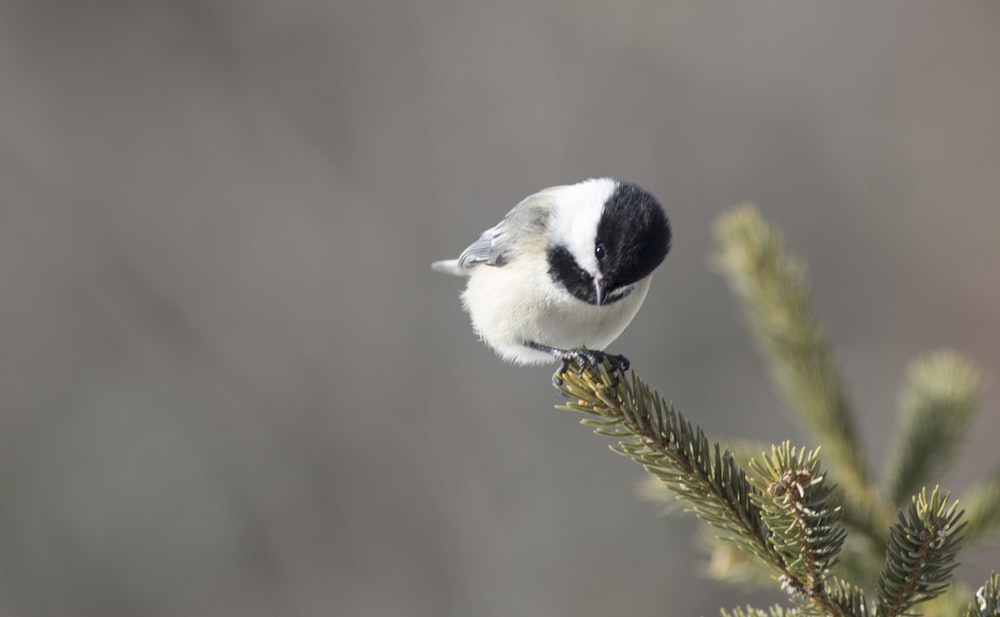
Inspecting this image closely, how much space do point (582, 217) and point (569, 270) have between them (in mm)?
118

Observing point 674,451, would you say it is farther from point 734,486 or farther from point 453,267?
point 453,267

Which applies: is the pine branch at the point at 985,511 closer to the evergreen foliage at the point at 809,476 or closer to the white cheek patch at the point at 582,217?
the evergreen foliage at the point at 809,476

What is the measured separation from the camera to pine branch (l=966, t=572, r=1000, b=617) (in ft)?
3.08

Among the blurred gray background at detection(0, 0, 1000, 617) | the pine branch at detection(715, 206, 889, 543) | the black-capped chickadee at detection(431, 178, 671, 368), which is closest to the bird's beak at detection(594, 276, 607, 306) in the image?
the black-capped chickadee at detection(431, 178, 671, 368)

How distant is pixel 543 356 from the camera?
2.03 meters

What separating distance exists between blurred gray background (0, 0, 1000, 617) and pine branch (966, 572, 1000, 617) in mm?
3008

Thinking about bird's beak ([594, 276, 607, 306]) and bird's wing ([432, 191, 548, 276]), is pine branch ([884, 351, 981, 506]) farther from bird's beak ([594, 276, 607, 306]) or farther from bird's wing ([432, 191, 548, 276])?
bird's wing ([432, 191, 548, 276])

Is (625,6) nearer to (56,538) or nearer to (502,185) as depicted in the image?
(502,185)

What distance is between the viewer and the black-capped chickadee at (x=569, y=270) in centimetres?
170

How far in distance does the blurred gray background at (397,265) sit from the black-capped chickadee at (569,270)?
7.16 feet

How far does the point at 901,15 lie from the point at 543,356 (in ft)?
12.1

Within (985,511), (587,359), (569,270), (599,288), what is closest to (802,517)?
(985,511)

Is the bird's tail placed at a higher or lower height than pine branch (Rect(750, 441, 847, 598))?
higher

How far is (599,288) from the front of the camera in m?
1.76
